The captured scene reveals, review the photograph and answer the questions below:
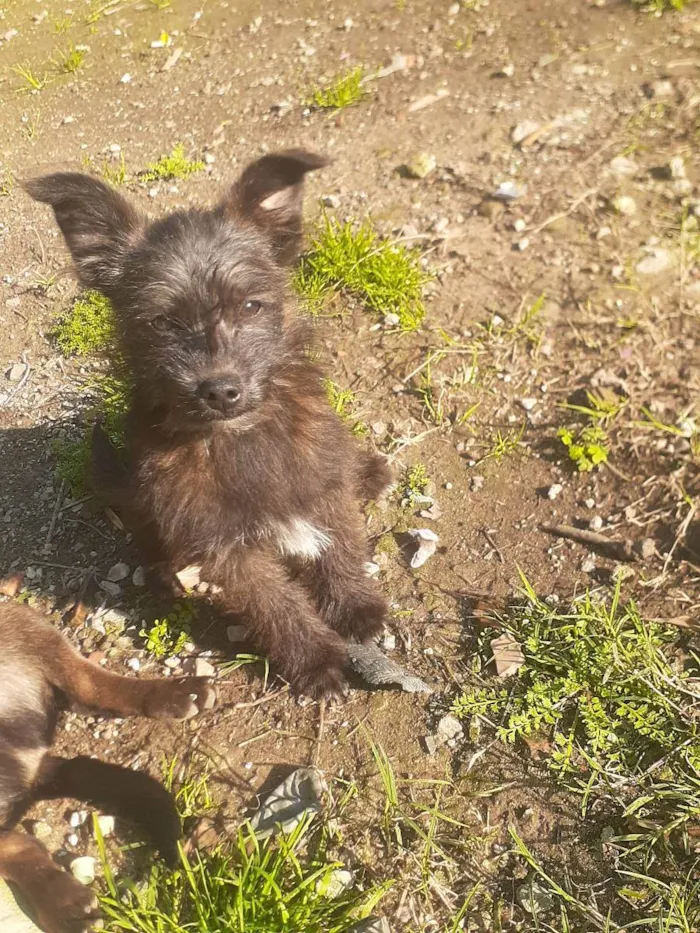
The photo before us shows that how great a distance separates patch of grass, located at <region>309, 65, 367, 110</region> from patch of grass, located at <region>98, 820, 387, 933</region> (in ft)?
19.5

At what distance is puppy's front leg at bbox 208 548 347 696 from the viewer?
3314mm

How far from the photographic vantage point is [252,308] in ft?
10.2

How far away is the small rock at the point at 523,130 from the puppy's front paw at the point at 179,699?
16.0 ft

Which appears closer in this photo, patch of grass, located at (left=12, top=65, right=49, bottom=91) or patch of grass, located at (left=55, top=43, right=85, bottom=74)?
patch of grass, located at (left=12, top=65, right=49, bottom=91)

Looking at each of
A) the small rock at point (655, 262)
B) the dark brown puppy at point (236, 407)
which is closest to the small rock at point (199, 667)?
the dark brown puppy at point (236, 407)

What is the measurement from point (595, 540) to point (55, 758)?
2.86 meters

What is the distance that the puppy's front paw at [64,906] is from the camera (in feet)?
9.05

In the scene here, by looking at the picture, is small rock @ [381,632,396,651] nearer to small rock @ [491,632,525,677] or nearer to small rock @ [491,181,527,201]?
small rock @ [491,632,525,677]

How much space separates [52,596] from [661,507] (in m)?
3.42

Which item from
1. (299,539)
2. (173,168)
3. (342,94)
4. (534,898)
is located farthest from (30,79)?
(534,898)

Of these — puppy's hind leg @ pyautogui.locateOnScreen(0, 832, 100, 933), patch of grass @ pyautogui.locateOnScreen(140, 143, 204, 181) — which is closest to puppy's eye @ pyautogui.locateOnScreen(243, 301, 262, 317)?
puppy's hind leg @ pyautogui.locateOnScreen(0, 832, 100, 933)

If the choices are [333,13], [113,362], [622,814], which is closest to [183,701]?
[113,362]

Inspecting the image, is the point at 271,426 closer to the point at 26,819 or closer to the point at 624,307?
the point at 26,819

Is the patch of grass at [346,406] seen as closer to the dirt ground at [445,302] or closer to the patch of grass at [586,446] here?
the dirt ground at [445,302]
